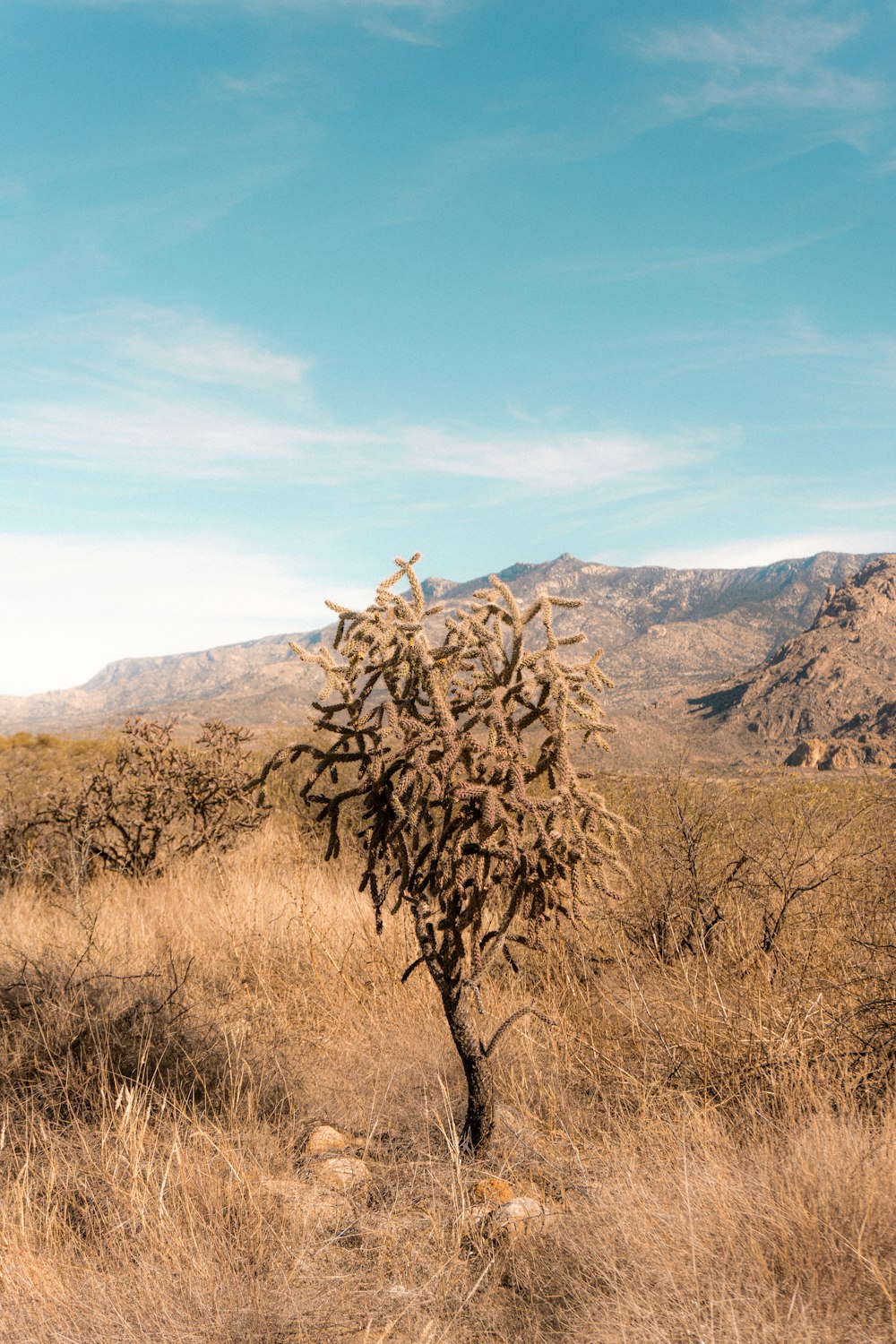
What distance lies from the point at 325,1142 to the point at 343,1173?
0.37 metres

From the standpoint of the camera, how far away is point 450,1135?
390 cm

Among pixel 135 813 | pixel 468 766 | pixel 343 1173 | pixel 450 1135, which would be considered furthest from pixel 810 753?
pixel 468 766

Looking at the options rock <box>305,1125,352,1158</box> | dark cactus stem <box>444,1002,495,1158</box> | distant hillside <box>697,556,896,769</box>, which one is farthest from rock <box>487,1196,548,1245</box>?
distant hillside <box>697,556,896,769</box>

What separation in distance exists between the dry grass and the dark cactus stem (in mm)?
122

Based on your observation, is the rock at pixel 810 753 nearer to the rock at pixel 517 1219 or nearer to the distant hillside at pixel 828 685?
the distant hillside at pixel 828 685

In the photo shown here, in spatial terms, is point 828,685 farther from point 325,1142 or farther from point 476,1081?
point 325,1142

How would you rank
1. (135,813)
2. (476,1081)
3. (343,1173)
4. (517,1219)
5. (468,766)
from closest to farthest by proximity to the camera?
(517,1219) → (468,766) → (343,1173) → (476,1081) → (135,813)

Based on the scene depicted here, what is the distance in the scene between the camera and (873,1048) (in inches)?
156

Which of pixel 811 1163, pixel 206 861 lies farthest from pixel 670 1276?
pixel 206 861

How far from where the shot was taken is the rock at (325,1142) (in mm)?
3900

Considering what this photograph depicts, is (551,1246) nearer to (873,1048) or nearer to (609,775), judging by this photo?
(873,1048)

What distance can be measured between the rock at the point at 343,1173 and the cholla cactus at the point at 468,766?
0.56 meters

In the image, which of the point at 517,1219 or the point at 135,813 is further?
the point at 135,813

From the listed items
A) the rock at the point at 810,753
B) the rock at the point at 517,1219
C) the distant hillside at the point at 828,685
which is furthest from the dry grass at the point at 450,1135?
the distant hillside at the point at 828,685
